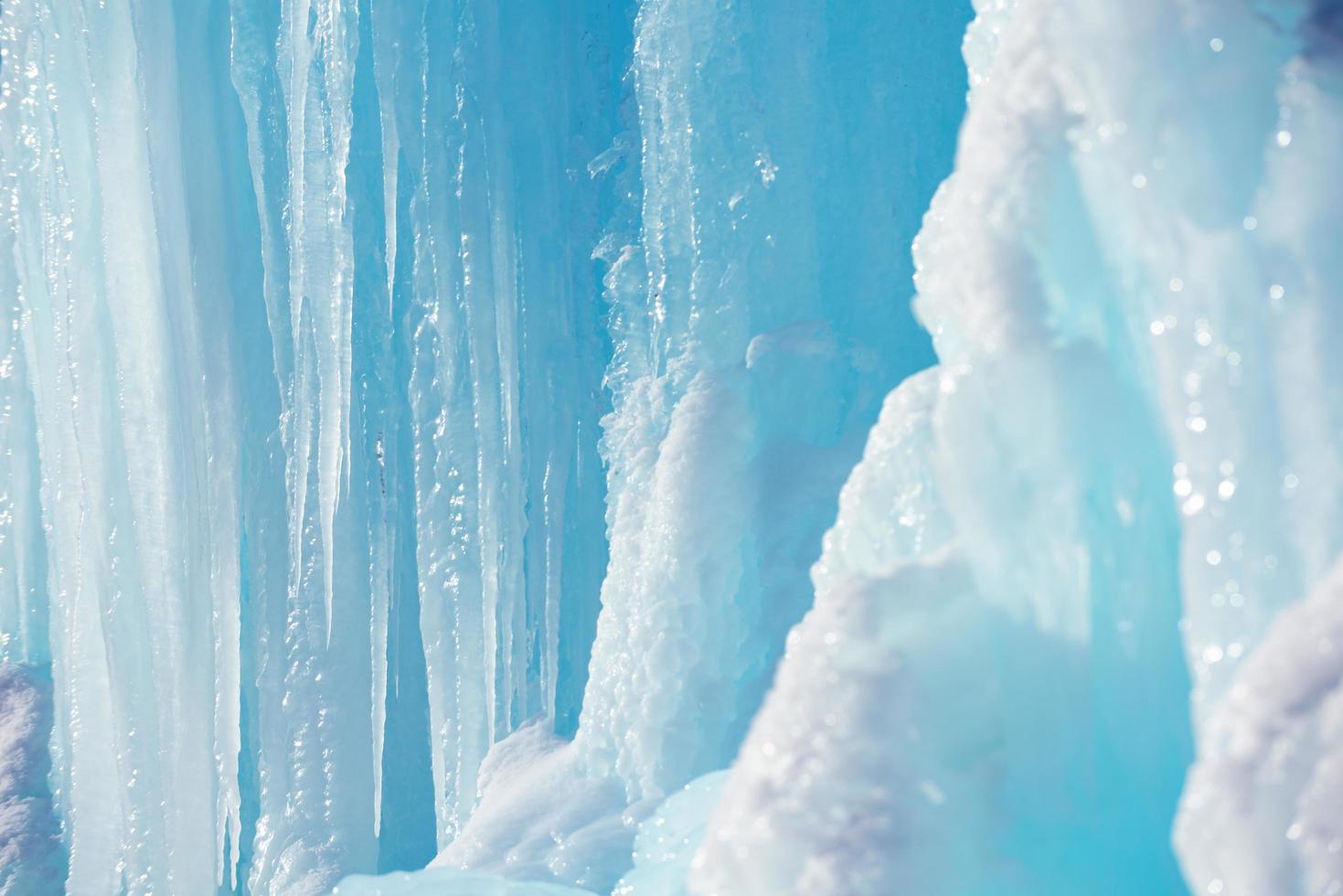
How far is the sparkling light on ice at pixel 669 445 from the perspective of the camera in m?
1.43

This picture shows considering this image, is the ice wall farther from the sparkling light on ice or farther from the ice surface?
the ice surface

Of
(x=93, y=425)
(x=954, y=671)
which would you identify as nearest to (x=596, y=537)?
(x=93, y=425)

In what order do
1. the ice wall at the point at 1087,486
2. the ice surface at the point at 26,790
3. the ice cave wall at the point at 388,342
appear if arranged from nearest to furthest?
the ice wall at the point at 1087,486 → the ice cave wall at the point at 388,342 → the ice surface at the point at 26,790

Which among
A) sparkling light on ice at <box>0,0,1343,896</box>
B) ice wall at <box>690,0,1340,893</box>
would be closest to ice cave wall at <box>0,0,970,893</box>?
sparkling light on ice at <box>0,0,1343,896</box>

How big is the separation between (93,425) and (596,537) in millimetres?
1607

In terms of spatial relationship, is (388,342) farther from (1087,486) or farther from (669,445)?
(1087,486)

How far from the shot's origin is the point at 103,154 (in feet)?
14.0

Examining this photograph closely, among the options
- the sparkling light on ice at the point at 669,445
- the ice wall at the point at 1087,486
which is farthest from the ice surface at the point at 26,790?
the ice wall at the point at 1087,486

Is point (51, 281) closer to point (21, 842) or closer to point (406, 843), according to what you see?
point (21, 842)

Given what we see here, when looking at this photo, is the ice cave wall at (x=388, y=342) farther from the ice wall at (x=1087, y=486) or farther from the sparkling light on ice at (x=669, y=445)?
the ice wall at (x=1087, y=486)

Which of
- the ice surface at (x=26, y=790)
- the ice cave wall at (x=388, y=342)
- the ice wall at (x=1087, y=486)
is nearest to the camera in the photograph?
the ice wall at (x=1087, y=486)

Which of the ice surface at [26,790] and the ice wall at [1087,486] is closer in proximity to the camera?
the ice wall at [1087,486]

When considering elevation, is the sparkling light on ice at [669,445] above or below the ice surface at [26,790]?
above

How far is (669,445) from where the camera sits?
337 cm
